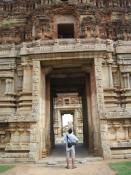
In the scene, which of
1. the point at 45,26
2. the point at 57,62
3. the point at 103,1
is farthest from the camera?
the point at 103,1

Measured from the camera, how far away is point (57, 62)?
14.1m

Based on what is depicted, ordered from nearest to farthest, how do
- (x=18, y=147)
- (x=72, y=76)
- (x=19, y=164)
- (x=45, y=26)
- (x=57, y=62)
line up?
1. (x=19, y=164)
2. (x=18, y=147)
3. (x=57, y=62)
4. (x=72, y=76)
5. (x=45, y=26)

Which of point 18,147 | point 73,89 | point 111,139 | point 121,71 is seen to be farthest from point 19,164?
point 73,89

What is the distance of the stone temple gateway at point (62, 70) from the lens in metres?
12.5

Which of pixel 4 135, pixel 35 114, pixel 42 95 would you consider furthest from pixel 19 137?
pixel 42 95

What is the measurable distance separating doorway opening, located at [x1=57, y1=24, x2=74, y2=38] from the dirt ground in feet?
38.5

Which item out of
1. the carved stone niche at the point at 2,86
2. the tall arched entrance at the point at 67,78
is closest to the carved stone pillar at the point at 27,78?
the tall arched entrance at the point at 67,78

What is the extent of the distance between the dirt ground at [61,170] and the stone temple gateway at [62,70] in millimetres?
1391

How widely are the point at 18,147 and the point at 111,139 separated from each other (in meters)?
4.90

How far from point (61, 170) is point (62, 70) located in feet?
24.5

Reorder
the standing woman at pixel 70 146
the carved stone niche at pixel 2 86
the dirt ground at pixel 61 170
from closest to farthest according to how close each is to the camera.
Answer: the dirt ground at pixel 61 170
the standing woman at pixel 70 146
the carved stone niche at pixel 2 86

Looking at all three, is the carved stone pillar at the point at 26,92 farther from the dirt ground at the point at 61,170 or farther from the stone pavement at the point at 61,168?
the dirt ground at the point at 61,170

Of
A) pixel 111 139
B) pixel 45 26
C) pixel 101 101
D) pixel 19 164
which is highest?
pixel 45 26

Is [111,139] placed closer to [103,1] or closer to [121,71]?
[121,71]
